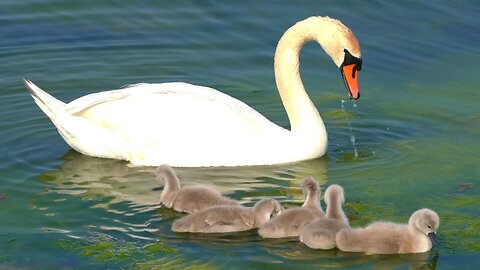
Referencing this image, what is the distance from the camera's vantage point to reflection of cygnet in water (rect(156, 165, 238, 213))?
11.4 m

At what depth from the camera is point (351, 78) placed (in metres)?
13.4

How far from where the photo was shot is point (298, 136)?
43.8 ft

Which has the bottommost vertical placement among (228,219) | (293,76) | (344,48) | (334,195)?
(228,219)

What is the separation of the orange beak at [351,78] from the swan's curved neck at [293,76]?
436 mm

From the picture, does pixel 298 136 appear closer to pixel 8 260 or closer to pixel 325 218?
pixel 325 218

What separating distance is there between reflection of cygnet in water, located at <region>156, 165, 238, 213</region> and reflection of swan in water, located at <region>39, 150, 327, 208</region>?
32 centimetres

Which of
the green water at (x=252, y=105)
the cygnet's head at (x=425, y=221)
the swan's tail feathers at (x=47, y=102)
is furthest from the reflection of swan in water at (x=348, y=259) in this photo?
the swan's tail feathers at (x=47, y=102)

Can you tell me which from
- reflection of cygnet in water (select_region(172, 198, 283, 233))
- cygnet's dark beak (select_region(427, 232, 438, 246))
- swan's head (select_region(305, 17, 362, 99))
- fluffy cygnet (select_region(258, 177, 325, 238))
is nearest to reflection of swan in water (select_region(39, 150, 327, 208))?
swan's head (select_region(305, 17, 362, 99))

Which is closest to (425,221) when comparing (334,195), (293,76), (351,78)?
(334,195)

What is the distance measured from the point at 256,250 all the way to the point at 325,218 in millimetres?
611

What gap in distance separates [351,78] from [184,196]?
8.93ft

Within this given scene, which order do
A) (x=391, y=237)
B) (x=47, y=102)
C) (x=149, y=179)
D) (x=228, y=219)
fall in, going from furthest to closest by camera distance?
1. (x=47, y=102)
2. (x=149, y=179)
3. (x=228, y=219)
4. (x=391, y=237)

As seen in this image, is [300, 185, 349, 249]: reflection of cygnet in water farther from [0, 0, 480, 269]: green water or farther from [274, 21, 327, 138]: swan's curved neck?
[274, 21, 327, 138]: swan's curved neck

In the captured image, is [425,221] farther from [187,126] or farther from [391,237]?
[187,126]
